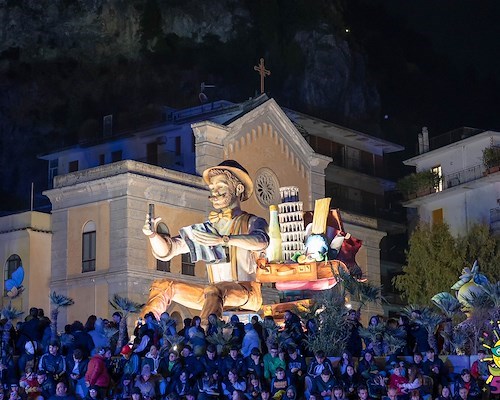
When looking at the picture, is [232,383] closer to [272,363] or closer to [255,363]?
[255,363]

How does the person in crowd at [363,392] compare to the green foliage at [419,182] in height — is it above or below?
below

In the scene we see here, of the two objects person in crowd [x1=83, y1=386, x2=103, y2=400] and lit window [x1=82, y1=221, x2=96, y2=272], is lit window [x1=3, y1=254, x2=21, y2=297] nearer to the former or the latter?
lit window [x1=82, y1=221, x2=96, y2=272]

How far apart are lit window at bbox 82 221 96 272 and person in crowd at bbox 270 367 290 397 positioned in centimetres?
2413

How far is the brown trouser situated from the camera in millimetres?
30375

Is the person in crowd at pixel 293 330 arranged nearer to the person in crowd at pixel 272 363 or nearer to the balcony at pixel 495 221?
the person in crowd at pixel 272 363

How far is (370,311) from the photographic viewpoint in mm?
54688

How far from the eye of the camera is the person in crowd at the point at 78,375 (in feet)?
84.9

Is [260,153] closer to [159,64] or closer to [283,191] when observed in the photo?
[283,191]

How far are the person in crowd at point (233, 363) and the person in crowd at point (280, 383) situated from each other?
676 millimetres

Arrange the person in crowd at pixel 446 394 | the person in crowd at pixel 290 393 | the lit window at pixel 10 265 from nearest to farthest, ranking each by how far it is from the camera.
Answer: the person in crowd at pixel 446 394
the person in crowd at pixel 290 393
the lit window at pixel 10 265

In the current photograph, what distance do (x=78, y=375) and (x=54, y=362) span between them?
1.80ft

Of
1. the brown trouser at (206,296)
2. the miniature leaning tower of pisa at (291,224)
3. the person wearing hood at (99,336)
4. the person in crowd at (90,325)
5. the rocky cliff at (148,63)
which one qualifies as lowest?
the person wearing hood at (99,336)

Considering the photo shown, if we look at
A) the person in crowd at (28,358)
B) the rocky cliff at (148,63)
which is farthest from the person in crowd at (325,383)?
the rocky cliff at (148,63)

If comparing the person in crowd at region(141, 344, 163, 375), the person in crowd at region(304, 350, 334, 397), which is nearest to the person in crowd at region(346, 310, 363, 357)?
the person in crowd at region(304, 350, 334, 397)
